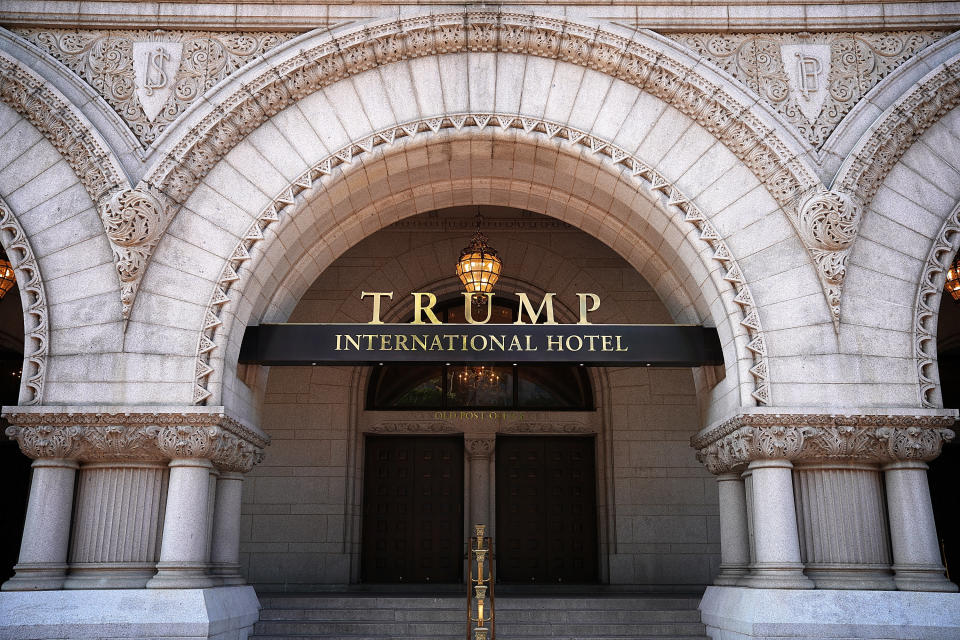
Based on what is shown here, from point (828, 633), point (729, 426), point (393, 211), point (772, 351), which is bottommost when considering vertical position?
point (828, 633)

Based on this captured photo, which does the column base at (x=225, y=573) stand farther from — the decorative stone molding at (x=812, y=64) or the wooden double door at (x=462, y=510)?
the decorative stone molding at (x=812, y=64)

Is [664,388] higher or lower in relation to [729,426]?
higher

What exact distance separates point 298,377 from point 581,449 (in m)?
4.93

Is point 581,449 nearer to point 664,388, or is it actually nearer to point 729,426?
point 664,388

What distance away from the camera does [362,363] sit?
9672 millimetres

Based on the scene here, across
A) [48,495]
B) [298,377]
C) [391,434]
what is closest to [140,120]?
[48,495]

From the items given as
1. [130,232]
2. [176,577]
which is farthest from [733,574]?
[130,232]

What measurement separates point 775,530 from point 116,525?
6786mm

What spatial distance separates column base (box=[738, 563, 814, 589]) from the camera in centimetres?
827

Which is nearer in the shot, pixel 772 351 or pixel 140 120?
pixel 772 351

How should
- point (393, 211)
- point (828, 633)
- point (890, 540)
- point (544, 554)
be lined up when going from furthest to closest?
point (544, 554) → point (393, 211) → point (890, 540) → point (828, 633)

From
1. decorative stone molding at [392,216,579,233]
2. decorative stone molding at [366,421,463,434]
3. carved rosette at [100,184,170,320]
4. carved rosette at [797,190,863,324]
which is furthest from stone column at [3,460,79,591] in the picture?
carved rosette at [797,190,863,324]

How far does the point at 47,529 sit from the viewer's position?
27.5 ft

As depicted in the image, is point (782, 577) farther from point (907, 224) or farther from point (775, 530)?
point (907, 224)
